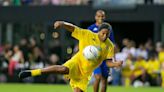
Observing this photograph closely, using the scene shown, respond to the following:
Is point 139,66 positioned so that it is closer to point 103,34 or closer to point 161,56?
point 161,56

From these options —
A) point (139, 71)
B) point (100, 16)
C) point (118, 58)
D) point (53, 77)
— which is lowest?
point (53, 77)

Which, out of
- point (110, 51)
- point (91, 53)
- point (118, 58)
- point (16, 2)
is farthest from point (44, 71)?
point (16, 2)

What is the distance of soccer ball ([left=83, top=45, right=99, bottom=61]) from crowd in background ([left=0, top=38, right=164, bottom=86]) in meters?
12.3

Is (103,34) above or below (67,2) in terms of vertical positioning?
below

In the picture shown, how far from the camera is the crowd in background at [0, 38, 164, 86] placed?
83.3ft

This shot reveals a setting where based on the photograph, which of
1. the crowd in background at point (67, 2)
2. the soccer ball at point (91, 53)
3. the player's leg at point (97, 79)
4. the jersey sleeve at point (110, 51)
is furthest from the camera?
the crowd in background at point (67, 2)

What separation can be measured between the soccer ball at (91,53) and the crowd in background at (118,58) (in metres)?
12.3

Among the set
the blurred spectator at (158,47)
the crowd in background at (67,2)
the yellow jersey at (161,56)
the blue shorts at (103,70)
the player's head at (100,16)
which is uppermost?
the crowd in background at (67,2)

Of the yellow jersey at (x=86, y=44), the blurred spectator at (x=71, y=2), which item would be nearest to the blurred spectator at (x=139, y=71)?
the blurred spectator at (x=71, y=2)

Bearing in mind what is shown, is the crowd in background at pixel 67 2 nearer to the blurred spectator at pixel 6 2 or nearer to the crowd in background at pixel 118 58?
the blurred spectator at pixel 6 2

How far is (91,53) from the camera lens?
12.4 m

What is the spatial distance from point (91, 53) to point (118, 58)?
41.8 feet

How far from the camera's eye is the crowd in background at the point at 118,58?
25375mm

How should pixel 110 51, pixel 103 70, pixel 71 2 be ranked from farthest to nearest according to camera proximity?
1. pixel 71 2
2. pixel 103 70
3. pixel 110 51
